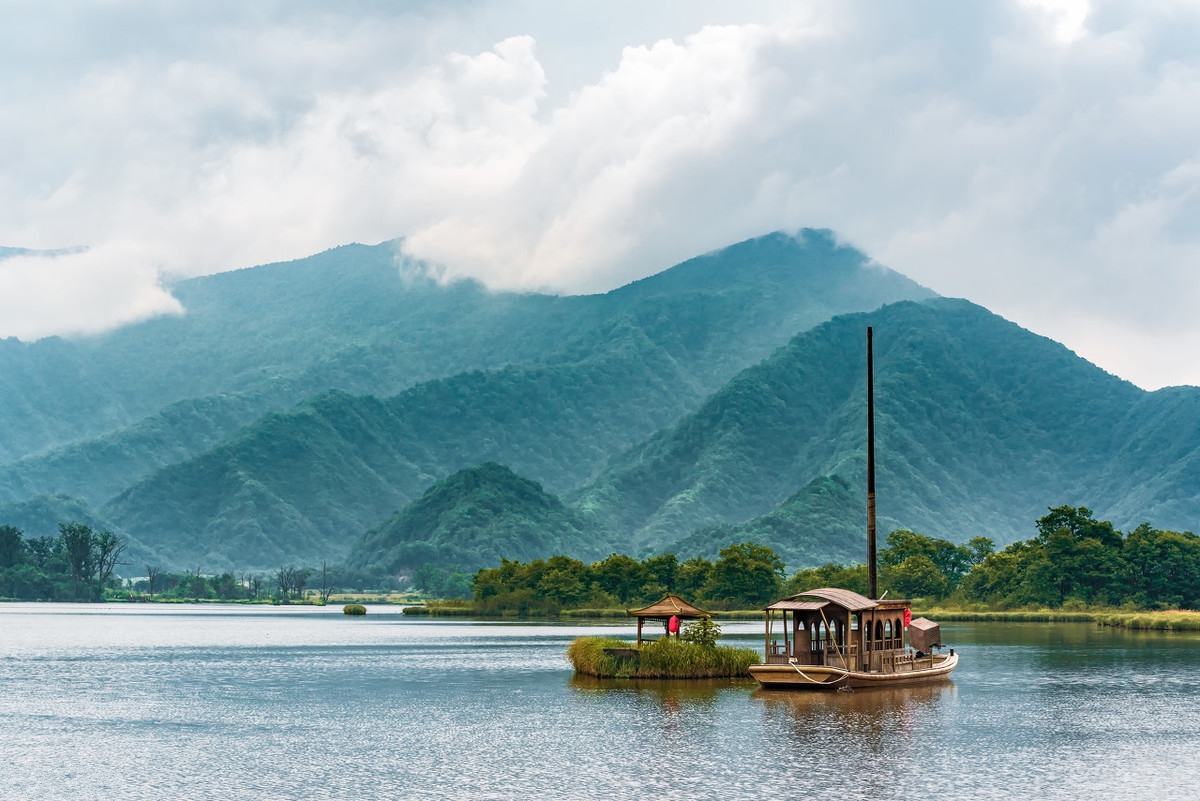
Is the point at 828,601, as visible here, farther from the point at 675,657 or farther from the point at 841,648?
the point at 675,657

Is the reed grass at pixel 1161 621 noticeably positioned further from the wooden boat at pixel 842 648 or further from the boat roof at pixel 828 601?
the boat roof at pixel 828 601

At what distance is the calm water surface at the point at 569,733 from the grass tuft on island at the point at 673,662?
62.7 inches

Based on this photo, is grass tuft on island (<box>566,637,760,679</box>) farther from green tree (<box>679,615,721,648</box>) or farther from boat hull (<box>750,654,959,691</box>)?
boat hull (<box>750,654,959,691</box>)

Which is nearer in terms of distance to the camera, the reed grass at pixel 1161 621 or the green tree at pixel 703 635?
the green tree at pixel 703 635

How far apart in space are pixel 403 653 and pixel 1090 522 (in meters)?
121

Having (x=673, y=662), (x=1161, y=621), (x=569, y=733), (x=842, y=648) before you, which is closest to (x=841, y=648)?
(x=842, y=648)

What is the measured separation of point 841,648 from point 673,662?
10938 millimetres

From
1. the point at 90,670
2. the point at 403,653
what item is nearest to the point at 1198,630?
the point at 403,653

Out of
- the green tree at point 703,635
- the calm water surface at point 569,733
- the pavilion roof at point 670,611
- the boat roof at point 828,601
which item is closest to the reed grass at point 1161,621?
the calm water surface at point 569,733

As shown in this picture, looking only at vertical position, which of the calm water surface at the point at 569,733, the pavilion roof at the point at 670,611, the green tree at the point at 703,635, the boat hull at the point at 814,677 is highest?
the pavilion roof at the point at 670,611

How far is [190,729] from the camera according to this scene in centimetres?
5656

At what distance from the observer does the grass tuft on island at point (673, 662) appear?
76.4 metres

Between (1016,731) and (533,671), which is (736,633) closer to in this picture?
(533,671)

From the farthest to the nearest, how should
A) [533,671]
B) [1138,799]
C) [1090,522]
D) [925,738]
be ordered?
[1090,522]
[533,671]
[925,738]
[1138,799]
